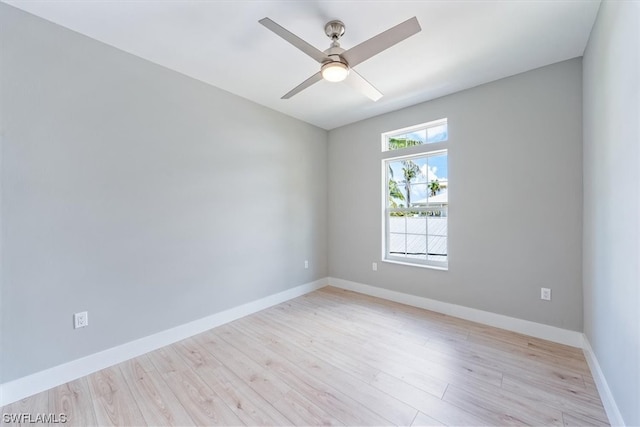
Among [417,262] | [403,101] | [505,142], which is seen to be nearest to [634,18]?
[505,142]

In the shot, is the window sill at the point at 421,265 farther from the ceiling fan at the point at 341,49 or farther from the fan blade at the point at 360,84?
the ceiling fan at the point at 341,49

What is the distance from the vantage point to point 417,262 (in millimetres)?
3371

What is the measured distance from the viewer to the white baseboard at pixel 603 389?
54.1 inches

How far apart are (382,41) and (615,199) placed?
64.9 inches

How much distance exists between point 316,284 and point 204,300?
1.82 m

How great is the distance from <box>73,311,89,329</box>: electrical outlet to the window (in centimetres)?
325

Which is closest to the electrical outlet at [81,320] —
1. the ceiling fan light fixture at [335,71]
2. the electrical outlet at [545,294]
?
the ceiling fan light fixture at [335,71]

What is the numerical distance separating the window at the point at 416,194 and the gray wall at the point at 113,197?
1.78 metres

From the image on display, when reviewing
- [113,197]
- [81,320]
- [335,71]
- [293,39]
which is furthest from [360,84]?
[81,320]

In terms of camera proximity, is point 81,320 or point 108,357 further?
point 108,357

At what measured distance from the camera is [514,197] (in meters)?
2.58

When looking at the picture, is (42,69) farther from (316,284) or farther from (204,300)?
(316,284)

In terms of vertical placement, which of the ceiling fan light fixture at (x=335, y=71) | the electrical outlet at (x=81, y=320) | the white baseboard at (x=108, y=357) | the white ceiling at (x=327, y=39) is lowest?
the white baseboard at (x=108, y=357)

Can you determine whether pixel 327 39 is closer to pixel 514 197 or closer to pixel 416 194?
pixel 416 194
